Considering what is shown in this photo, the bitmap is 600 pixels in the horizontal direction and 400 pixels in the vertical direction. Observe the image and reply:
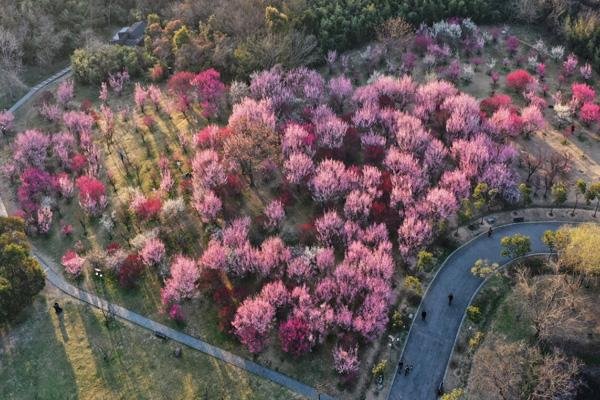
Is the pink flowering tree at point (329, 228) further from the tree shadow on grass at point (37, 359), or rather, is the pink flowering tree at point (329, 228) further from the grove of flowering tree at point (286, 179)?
the tree shadow on grass at point (37, 359)

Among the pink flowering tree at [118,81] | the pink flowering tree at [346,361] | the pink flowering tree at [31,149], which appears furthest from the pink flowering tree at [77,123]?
the pink flowering tree at [346,361]

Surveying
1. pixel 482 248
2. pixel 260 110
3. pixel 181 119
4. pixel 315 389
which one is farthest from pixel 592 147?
pixel 181 119

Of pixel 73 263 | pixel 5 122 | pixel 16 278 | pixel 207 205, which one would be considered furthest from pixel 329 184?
pixel 5 122

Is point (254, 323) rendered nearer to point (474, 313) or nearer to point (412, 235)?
point (412, 235)

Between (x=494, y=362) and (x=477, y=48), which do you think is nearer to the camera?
(x=494, y=362)

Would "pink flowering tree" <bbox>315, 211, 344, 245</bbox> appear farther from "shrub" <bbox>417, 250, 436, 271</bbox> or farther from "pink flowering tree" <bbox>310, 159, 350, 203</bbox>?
"shrub" <bbox>417, 250, 436, 271</bbox>

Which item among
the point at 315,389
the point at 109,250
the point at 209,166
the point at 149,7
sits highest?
the point at 149,7

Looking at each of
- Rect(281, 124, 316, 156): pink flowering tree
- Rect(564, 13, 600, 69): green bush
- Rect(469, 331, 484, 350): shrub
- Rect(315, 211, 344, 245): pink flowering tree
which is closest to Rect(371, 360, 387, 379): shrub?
Rect(469, 331, 484, 350): shrub

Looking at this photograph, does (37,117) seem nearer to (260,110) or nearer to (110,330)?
(260,110)
